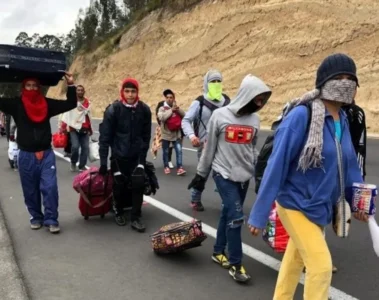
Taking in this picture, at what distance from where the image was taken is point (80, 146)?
11.0 metres

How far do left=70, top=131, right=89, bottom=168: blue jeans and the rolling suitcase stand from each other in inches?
182

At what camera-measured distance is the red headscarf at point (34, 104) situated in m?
6.00

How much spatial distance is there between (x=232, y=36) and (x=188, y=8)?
23.6 feet

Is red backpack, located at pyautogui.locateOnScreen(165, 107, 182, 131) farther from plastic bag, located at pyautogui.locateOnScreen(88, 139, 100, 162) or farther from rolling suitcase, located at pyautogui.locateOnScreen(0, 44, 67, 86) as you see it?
rolling suitcase, located at pyautogui.locateOnScreen(0, 44, 67, 86)

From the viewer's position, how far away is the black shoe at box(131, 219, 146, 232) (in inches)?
239

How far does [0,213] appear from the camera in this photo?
7.20m

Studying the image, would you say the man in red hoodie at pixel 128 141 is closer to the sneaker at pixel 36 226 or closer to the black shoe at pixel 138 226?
the black shoe at pixel 138 226

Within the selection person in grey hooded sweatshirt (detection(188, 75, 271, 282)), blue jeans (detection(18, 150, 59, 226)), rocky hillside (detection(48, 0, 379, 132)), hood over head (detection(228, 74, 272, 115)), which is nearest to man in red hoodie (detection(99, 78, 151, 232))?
blue jeans (detection(18, 150, 59, 226))

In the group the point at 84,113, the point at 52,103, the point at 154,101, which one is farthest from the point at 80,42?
the point at 52,103

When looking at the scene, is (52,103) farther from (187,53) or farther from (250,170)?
(187,53)

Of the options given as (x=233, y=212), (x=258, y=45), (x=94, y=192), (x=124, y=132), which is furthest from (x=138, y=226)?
(x=258, y=45)

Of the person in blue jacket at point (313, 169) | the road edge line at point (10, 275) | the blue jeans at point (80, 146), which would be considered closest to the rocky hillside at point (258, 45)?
the blue jeans at point (80, 146)

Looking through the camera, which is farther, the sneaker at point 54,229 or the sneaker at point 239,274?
the sneaker at point 54,229

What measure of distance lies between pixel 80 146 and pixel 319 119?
8.49m
